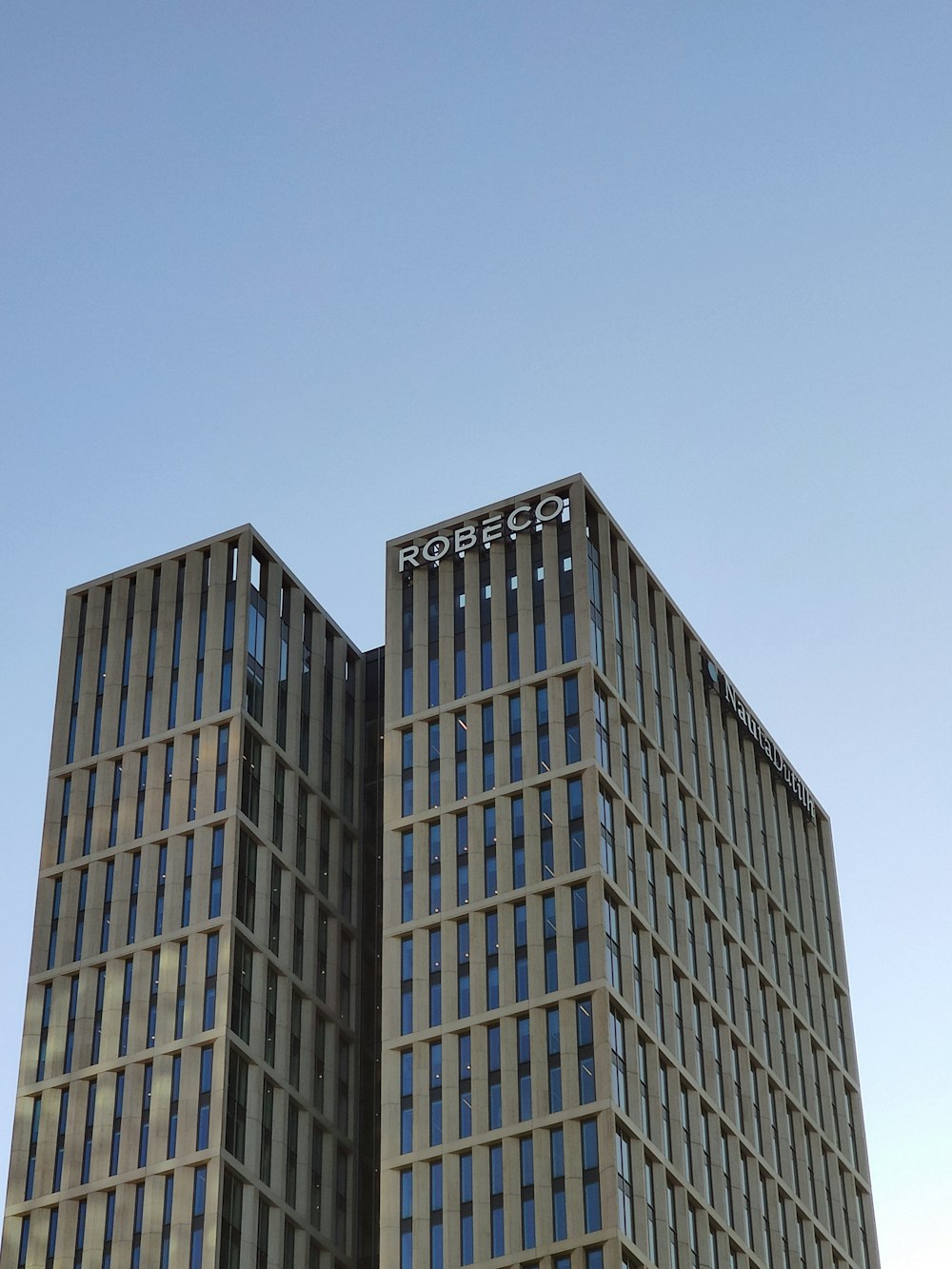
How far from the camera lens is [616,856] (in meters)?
115

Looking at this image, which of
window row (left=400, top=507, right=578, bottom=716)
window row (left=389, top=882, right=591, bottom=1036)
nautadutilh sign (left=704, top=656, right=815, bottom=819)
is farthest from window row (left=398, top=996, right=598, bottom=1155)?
nautadutilh sign (left=704, top=656, right=815, bottom=819)

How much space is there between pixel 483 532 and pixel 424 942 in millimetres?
24277

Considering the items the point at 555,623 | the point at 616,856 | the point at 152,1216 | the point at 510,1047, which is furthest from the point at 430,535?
the point at 152,1216

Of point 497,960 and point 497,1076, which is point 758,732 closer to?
point 497,960

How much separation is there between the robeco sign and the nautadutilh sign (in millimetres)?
16759

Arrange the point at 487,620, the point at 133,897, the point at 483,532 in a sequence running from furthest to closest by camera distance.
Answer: the point at 483,532, the point at 487,620, the point at 133,897

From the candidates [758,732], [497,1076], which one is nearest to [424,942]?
[497,1076]

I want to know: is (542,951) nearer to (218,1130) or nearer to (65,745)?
(218,1130)

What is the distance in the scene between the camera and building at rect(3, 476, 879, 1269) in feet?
353

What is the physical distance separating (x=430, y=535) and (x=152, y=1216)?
40245 millimetres

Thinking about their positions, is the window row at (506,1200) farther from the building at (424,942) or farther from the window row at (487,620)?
the window row at (487,620)

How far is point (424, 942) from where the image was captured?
114 meters

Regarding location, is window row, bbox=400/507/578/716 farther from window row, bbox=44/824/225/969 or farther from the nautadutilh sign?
the nautadutilh sign

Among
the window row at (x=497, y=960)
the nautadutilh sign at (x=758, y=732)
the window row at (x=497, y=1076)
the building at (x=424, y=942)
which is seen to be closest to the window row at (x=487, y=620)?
the building at (x=424, y=942)
